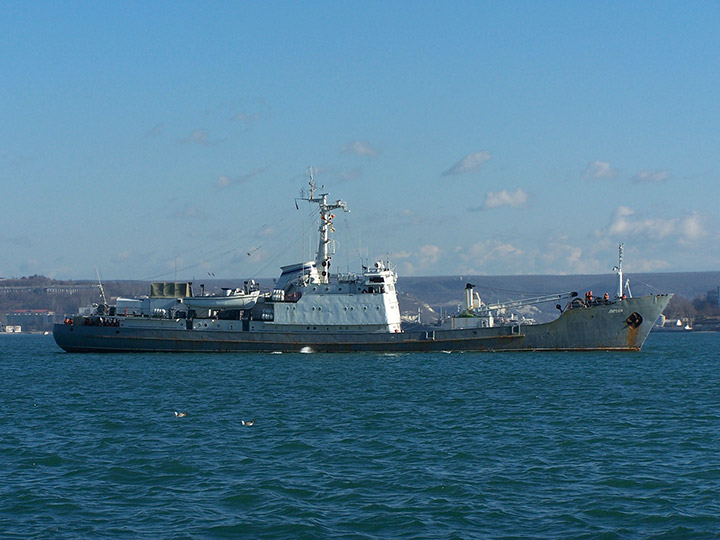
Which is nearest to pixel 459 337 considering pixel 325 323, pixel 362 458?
pixel 325 323

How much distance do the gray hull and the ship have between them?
0.22 feet

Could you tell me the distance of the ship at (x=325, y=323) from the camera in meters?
59.5

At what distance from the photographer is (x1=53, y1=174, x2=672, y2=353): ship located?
59.5 m

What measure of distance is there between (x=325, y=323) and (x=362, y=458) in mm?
36295

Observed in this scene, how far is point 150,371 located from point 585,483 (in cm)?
3396

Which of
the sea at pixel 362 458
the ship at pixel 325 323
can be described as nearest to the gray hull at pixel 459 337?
the ship at pixel 325 323

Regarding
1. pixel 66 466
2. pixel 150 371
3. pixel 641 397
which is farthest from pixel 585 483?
pixel 150 371

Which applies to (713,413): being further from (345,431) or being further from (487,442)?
(345,431)

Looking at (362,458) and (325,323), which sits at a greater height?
(325,323)

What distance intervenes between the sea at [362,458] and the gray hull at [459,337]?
15.3 meters

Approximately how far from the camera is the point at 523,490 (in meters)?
19.9

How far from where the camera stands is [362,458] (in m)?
23.6

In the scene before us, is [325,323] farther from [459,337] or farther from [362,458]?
[362,458]

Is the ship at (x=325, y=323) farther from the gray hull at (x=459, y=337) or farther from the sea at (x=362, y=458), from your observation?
the sea at (x=362, y=458)
